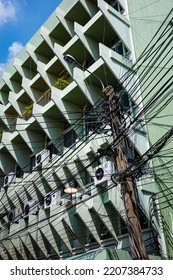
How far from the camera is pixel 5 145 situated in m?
17.0

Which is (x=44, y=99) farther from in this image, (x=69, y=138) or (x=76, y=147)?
(x=76, y=147)

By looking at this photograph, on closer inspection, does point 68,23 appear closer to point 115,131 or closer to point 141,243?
point 115,131

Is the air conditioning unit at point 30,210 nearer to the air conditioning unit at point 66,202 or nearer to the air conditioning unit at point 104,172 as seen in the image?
the air conditioning unit at point 66,202

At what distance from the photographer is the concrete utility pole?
6754 millimetres

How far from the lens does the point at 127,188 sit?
24.2 ft

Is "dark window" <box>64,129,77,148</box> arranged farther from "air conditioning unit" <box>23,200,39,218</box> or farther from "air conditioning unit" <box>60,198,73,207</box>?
"air conditioning unit" <box>60,198,73,207</box>

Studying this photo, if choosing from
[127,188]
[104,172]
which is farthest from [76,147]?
[127,188]

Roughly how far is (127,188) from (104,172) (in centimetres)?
272

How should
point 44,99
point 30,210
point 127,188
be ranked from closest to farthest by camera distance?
point 127,188, point 30,210, point 44,99

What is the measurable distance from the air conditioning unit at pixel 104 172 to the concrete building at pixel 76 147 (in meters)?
0.04

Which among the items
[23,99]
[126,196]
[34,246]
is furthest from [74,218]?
[23,99]

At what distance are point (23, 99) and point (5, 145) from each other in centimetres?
359

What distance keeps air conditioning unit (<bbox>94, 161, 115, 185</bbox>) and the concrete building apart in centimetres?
4

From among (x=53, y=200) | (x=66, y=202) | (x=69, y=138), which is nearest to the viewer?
(x=66, y=202)
